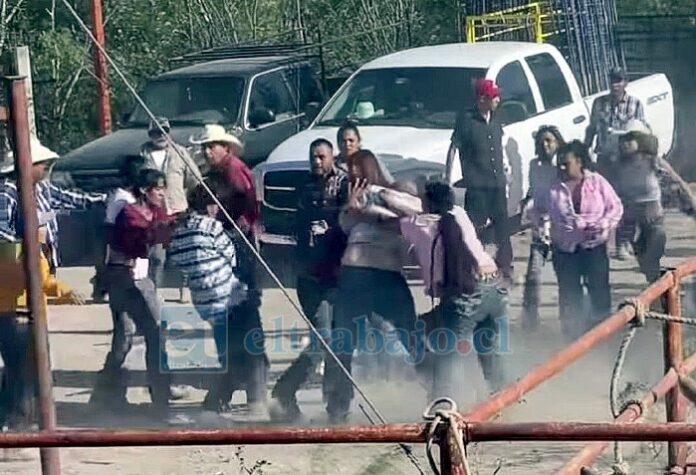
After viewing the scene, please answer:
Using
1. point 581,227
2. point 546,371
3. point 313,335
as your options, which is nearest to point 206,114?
point 581,227

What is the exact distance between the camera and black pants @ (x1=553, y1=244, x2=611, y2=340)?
9.23 metres

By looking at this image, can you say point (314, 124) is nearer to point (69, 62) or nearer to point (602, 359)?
point (602, 359)

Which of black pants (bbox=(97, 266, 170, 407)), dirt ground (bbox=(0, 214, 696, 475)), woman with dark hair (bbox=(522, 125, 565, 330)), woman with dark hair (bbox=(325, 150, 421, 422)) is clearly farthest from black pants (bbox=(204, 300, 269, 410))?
woman with dark hair (bbox=(522, 125, 565, 330))

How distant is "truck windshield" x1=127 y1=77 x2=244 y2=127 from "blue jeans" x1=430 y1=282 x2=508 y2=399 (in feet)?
17.5

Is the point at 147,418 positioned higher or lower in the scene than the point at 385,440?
lower

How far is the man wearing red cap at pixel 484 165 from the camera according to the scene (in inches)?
398

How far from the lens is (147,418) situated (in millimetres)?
8656

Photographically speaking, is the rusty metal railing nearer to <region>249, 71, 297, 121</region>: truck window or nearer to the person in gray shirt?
the person in gray shirt

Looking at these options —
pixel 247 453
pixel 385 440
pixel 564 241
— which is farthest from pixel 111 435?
pixel 564 241

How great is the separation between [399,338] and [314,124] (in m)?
4.09

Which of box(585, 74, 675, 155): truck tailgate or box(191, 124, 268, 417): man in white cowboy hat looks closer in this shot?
box(191, 124, 268, 417): man in white cowboy hat

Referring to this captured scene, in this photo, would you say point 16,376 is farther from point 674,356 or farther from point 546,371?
point 546,371

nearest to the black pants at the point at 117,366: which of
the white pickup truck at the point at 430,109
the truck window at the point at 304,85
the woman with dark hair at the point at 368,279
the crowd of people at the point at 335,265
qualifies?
the crowd of people at the point at 335,265

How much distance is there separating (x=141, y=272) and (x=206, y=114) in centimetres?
473
